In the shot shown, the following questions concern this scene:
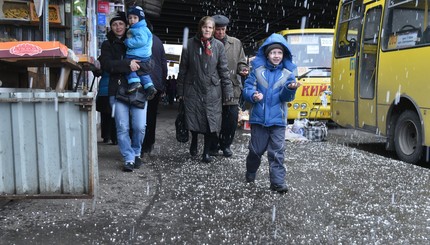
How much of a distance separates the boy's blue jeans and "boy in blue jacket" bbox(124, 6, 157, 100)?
24 centimetres

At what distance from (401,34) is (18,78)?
5.77 meters

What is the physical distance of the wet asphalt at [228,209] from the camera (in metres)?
3.26

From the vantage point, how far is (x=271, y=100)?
15.2ft

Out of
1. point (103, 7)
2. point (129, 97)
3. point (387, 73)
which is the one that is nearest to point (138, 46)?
point (129, 97)

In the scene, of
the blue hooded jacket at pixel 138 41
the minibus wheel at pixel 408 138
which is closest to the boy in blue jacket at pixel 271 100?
the blue hooded jacket at pixel 138 41

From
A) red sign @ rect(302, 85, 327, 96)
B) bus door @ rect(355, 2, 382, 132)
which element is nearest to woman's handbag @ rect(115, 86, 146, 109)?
bus door @ rect(355, 2, 382, 132)

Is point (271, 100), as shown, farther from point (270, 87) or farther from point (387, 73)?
point (387, 73)

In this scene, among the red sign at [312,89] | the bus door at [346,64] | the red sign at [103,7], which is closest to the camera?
the bus door at [346,64]

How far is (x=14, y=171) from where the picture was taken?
11.1ft

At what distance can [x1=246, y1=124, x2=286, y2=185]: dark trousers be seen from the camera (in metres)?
4.58

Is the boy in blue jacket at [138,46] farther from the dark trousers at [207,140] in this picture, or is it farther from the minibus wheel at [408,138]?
the minibus wheel at [408,138]

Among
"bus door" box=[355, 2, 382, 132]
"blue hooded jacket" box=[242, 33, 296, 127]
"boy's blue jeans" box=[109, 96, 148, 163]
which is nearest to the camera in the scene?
"blue hooded jacket" box=[242, 33, 296, 127]

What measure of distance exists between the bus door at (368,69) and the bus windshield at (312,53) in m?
2.74

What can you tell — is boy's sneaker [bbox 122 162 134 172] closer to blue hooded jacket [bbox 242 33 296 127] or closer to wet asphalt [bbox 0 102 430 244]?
wet asphalt [bbox 0 102 430 244]
